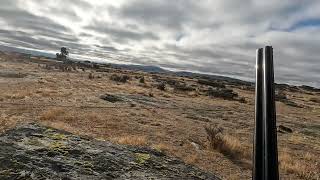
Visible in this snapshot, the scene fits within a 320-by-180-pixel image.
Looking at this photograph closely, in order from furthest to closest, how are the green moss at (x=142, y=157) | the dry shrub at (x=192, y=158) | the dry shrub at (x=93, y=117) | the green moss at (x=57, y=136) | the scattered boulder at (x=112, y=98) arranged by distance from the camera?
the scattered boulder at (x=112, y=98)
the dry shrub at (x=93, y=117)
the dry shrub at (x=192, y=158)
the green moss at (x=57, y=136)
the green moss at (x=142, y=157)

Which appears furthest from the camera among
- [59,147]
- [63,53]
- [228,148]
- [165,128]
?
[63,53]

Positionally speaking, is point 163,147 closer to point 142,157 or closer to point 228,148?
point 228,148

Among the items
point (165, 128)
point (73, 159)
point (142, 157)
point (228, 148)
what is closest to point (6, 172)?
point (73, 159)

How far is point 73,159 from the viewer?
5375mm

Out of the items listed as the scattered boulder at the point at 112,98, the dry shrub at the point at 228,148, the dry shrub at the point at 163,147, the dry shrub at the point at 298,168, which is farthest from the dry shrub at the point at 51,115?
the dry shrub at the point at 298,168

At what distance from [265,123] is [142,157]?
4.12 m

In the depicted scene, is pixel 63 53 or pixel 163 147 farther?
pixel 63 53

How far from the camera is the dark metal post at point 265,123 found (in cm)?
221

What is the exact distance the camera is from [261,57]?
242 centimetres

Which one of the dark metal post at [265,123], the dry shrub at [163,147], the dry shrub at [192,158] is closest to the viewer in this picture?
the dark metal post at [265,123]

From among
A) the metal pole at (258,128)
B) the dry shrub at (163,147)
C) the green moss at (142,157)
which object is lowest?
the dry shrub at (163,147)

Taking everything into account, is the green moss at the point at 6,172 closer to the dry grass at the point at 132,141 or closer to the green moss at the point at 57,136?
the green moss at the point at 57,136

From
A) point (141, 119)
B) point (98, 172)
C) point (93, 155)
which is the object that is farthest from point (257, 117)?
point (141, 119)

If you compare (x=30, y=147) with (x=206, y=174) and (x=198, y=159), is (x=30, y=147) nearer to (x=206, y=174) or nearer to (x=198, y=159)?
(x=206, y=174)
